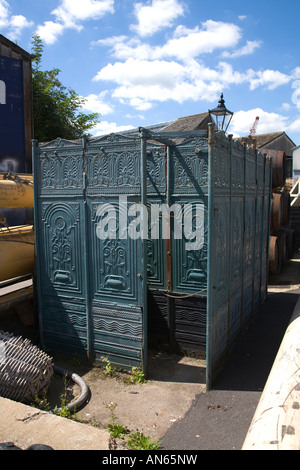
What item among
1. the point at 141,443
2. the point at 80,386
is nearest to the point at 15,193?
the point at 80,386

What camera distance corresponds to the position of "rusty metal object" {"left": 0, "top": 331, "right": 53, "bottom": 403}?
370 cm

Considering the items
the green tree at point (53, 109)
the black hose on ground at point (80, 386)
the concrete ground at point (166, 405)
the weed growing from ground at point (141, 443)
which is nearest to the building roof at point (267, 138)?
the green tree at point (53, 109)

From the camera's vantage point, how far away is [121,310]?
4.55 metres

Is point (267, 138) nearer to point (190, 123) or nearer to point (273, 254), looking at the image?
point (190, 123)

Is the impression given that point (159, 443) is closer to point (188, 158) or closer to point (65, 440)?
point (65, 440)

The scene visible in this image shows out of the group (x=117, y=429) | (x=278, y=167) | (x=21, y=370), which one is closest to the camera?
(x=117, y=429)

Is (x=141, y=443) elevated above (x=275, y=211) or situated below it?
below

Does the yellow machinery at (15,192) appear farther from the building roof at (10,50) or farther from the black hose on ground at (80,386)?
the building roof at (10,50)

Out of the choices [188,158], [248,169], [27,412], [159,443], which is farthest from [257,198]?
[27,412]

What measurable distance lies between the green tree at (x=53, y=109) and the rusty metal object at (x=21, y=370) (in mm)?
8926

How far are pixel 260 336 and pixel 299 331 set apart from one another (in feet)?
6.33

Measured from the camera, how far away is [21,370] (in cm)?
379

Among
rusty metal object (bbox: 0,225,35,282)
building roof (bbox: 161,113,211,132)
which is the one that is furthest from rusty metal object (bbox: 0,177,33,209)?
building roof (bbox: 161,113,211,132)

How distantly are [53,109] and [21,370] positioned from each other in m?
10.5
